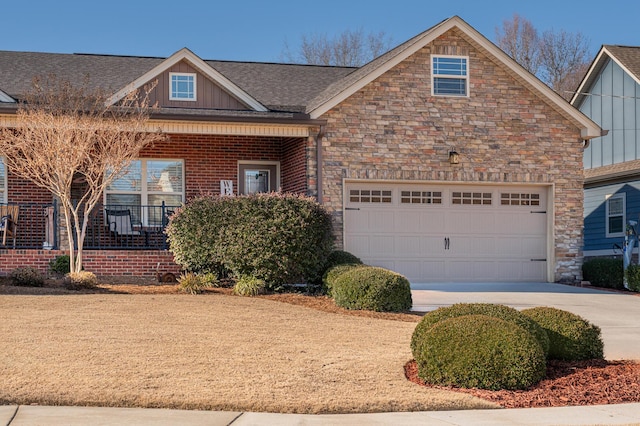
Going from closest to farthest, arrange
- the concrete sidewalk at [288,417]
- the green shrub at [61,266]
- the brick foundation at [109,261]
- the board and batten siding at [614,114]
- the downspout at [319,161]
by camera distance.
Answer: the concrete sidewalk at [288,417] < the green shrub at [61,266] < the brick foundation at [109,261] < the downspout at [319,161] < the board and batten siding at [614,114]

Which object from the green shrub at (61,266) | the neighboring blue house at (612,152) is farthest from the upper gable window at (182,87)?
the neighboring blue house at (612,152)

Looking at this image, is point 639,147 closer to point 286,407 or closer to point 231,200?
point 231,200

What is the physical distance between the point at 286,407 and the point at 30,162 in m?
9.62

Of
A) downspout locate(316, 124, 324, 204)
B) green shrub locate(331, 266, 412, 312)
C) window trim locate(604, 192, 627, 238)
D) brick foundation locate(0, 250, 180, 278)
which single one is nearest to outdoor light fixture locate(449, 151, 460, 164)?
downspout locate(316, 124, 324, 204)

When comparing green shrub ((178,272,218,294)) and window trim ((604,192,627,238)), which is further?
window trim ((604,192,627,238))

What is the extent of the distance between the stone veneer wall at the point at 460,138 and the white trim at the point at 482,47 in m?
0.17

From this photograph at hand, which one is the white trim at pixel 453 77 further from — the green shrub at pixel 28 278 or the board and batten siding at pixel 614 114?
the green shrub at pixel 28 278

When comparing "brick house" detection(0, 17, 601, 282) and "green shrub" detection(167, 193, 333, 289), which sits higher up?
"brick house" detection(0, 17, 601, 282)

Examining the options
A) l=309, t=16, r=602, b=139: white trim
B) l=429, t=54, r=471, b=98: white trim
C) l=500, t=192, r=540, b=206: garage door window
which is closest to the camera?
l=309, t=16, r=602, b=139: white trim

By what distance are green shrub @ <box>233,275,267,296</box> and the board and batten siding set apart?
13.9m

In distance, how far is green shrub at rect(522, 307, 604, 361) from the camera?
9.59m

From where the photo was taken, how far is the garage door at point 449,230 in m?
18.8

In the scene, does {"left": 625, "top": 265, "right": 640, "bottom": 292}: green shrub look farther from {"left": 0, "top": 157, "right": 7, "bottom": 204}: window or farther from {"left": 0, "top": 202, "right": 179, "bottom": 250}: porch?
{"left": 0, "top": 157, "right": 7, "bottom": 204}: window

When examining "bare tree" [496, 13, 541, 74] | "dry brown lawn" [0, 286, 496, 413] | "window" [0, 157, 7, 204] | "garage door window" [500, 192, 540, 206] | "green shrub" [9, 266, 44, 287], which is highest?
"bare tree" [496, 13, 541, 74]
